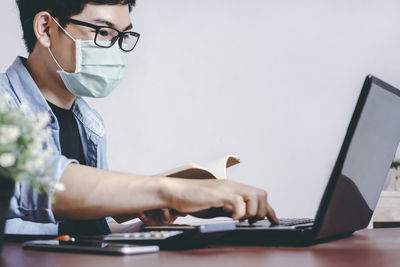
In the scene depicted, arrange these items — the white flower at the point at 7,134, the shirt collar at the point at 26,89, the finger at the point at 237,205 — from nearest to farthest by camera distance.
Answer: the white flower at the point at 7,134
the finger at the point at 237,205
the shirt collar at the point at 26,89

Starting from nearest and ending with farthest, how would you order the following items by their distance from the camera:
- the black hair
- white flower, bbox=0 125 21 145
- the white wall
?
white flower, bbox=0 125 21 145
the black hair
the white wall

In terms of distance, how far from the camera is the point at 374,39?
290 centimetres

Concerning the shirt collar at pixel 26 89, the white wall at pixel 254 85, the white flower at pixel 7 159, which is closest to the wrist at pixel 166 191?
the white flower at pixel 7 159

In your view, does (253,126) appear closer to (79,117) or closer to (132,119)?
(132,119)

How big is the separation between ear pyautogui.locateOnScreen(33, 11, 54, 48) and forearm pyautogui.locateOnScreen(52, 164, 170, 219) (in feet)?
2.70

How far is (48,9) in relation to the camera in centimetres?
153

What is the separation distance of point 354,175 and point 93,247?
38cm

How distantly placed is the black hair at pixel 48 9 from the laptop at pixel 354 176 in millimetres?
856

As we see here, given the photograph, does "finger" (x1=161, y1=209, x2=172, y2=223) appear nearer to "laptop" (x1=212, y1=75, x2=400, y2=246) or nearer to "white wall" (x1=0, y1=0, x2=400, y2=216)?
"laptop" (x1=212, y1=75, x2=400, y2=246)

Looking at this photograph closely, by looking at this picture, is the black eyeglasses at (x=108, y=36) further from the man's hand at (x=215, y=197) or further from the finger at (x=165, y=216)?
the man's hand at (x=215, y=197)

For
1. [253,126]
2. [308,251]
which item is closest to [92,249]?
[308,251]

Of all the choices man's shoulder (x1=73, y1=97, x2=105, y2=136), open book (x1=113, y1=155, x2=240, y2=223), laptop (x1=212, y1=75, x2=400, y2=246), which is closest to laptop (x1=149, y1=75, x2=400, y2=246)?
laptop (x1=212, y1=75, x2=400, y2=246)

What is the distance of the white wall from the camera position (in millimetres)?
2631

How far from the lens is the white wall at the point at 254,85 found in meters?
2.63
